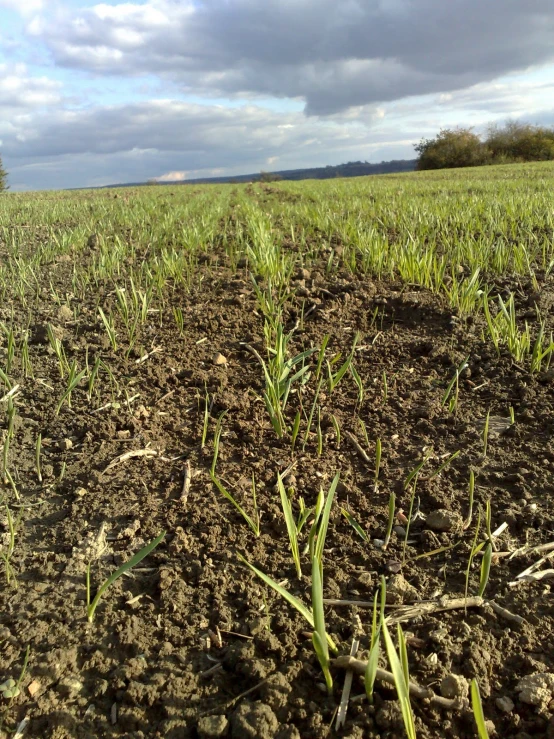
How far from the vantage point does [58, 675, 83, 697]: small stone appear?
906 millimetres

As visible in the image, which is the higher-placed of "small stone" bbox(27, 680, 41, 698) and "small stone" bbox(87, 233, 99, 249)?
"small stone" bbox(87, 233, 99, 249)

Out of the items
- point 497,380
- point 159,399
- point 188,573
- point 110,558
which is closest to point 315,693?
point 188,573

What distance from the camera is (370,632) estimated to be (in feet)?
3.29

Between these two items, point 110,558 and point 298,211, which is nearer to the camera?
point 110,558

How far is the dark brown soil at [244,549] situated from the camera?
0.88m

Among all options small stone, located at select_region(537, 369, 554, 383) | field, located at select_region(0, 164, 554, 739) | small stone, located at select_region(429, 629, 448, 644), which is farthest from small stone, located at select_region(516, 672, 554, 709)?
small stone, located at select_region(537, 369, 554, 383)

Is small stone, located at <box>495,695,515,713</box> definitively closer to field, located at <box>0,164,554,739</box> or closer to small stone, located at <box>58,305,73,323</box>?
field, located at <box>0,164,554,739</box>

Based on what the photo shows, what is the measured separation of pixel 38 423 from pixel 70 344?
809 mm

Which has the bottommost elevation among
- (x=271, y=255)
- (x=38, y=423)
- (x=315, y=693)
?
(x=315, y=693)

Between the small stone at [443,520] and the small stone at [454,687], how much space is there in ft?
1.46

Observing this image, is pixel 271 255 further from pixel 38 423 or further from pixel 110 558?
pixel 110 558

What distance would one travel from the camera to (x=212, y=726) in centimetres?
83

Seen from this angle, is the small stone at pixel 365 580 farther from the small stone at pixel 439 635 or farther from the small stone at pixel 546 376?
the small stone at pixel 546 376

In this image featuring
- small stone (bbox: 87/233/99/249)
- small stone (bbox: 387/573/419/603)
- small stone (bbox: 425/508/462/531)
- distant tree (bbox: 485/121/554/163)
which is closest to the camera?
small stone (bbox: 387/573/419/603)
